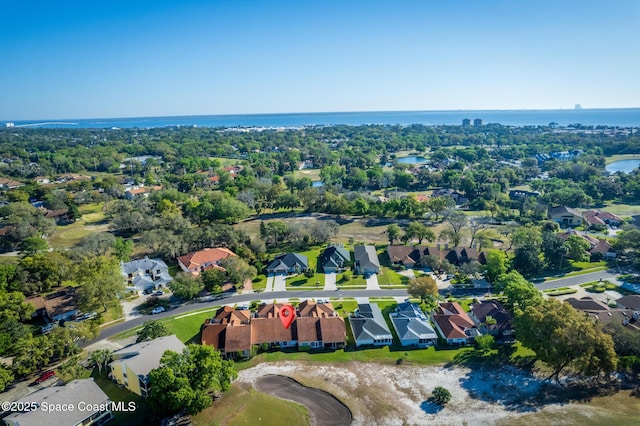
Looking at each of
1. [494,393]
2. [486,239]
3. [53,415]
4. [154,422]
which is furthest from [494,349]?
[53,415]

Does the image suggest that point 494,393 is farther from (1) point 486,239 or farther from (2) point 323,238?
(2) point 323,238

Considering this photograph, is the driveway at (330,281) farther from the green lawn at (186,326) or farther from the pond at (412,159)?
the pond at (412,159)

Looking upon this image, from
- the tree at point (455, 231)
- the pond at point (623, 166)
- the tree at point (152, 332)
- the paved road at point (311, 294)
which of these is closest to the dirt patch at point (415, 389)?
the tree at point (152, 332)

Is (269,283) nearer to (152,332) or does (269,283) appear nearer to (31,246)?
(152,332)

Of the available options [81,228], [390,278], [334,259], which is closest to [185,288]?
[334,259]

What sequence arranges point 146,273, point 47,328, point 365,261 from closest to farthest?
point 47,328, point 146,273, point 365,261

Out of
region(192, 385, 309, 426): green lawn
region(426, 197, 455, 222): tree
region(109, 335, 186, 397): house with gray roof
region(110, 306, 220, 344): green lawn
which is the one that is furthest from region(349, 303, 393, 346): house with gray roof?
region(426, 197, 455, 222): tree

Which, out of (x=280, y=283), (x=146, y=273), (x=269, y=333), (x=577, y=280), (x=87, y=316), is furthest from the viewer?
(x=146, y=273)
